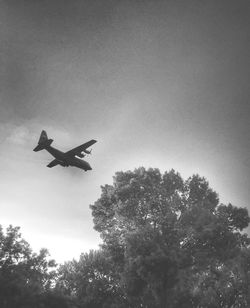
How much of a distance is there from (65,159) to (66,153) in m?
0.62

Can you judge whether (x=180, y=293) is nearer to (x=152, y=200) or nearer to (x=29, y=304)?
(x=152, y=200)

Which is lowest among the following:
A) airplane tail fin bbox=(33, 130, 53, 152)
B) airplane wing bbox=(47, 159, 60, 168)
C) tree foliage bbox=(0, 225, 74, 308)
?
tree foliage bbox=(0, 225, 74, 308)

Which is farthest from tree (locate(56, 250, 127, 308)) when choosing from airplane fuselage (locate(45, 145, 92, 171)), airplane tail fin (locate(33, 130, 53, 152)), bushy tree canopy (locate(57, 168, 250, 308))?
airplane tail fin (locate(33, 130, 53, 152))

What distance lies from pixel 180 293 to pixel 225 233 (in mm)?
7385

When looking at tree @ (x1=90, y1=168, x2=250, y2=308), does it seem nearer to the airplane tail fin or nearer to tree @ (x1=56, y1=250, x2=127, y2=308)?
tree @ (x1=56, y1=250, x2=127, y2=308)

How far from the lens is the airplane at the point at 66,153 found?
2630 centimetres

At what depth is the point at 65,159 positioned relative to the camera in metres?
27.2

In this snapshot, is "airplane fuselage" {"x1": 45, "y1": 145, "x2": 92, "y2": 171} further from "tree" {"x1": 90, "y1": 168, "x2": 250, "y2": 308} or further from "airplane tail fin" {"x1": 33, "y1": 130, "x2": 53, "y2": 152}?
"tree" {"x1": 90, "y1": 168, "x2": 250, "y2": 308}

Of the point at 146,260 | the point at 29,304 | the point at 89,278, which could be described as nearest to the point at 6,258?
the point at 29,304

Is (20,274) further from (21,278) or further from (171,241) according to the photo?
(171,241)

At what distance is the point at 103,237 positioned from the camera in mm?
28484

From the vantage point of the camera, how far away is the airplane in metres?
26.3

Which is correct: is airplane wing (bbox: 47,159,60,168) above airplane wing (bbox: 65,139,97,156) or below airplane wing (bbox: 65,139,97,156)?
below

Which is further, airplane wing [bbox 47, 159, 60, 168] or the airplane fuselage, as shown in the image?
airplane wing [bbox 47, 159, 60, 168]
